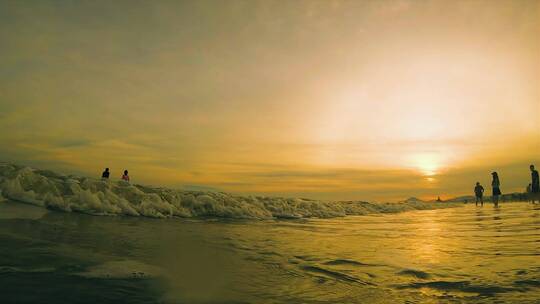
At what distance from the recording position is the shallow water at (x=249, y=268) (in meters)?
3.47

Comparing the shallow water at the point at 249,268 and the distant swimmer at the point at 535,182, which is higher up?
the distant swimmer at the point at 535,182

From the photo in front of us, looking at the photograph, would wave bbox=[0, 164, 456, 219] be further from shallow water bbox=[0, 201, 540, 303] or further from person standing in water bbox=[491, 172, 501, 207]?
person standing in water bbox=[491, 172, 501, 207]

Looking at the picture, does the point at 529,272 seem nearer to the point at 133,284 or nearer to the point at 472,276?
the point at 472,276

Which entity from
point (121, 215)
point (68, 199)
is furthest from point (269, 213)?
point (68, 199)

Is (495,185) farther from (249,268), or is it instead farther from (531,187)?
(249,268)

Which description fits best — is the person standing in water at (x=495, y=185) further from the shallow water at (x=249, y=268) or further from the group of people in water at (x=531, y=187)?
the shallow water at (x=249, y=268)

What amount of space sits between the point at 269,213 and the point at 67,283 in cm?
1259

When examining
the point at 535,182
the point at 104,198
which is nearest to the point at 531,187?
the point at 535,182

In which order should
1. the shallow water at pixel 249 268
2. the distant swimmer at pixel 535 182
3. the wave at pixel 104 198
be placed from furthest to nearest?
the distant swimmer at pixel 535 182
the wave at pixel 104 198
the shallow water at pixel 249 268

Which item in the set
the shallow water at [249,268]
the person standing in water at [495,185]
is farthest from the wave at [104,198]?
the person standing in water at [495,185]

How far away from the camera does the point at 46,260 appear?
443 centimetres

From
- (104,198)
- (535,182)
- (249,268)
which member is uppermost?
(535,182)

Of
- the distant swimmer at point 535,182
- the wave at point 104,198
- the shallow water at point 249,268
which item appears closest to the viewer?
the shallow water at point 249,268

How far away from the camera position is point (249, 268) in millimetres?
4859
